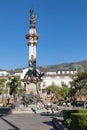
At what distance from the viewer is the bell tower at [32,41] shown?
58.4 meters

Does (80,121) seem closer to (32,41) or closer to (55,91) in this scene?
(32,41)

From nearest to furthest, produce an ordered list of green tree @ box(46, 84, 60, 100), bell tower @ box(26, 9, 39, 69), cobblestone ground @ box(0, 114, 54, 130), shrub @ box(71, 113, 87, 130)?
shrub @ box(71, 113, 87, 130) → cobblestone ground @ box(0, 114, 54, 130) → bell tower @ box(26, 9, 39, 69) → green tree @ box(46, 84, 60, 100)

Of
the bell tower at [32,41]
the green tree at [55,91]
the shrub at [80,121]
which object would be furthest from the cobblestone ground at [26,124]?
the green tree at [55,91]

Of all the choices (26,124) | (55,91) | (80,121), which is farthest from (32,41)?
(55,91)

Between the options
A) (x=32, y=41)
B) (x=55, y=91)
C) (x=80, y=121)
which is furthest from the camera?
(x=55, y=91)

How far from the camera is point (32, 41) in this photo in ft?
196

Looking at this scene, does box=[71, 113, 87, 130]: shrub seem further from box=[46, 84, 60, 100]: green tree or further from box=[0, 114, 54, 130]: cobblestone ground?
box=[46, 84, 60, 100]: green tree

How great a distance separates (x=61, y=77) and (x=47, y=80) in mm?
7366

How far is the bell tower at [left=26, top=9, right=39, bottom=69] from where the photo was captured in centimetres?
5844

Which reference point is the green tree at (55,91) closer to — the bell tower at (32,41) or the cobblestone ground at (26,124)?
the bell tower at (32,41)

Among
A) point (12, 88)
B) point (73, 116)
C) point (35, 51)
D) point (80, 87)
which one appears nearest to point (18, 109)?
point (35, 51)

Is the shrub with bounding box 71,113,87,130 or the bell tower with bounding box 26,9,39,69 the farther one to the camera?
the bell tower with bounding box 26,9,39,69

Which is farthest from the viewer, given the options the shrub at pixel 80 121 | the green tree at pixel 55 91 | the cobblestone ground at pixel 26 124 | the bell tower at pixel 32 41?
the green tree at pixel 55 91

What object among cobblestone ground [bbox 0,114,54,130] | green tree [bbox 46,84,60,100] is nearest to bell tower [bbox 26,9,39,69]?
cobblestone ground [bbox 0,114,54,130]
